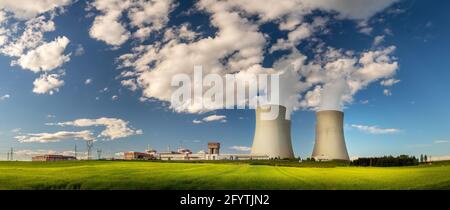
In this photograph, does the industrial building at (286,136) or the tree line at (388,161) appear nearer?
the tree line at (388,161)

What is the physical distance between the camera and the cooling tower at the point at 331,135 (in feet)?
229

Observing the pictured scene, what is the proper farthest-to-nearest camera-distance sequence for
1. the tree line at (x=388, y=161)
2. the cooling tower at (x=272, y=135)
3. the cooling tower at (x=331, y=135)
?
the cooling tower at (x=331, y=135), the cooling tower at (x=272, y=135), the tree line at (x=388, y=161)

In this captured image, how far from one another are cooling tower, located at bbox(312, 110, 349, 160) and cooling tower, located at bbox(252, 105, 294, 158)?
537cm

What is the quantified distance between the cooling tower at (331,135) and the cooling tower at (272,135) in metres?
5.37

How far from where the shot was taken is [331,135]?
69812 millimetres

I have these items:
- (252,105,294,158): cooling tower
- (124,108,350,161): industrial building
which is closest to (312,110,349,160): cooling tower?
(124,108,350,161): industrial building

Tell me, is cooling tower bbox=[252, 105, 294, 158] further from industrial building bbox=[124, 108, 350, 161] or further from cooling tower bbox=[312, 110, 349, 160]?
cooling tower bbox=[312, 110, 349, 160]

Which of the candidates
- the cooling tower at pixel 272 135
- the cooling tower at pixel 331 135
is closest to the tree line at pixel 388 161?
the cooling tower at pixel 331 135

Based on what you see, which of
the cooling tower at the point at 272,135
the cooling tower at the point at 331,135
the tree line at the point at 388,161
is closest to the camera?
the tree line at the point at 388,161

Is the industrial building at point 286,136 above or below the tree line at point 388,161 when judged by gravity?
above

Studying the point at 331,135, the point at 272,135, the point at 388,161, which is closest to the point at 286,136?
the point at 272,135

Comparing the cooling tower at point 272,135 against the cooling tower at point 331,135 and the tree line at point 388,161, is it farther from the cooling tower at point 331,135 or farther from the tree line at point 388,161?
the tree line at point 388,161
